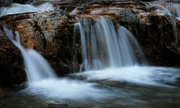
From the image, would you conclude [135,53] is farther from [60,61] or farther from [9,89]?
[9,89]

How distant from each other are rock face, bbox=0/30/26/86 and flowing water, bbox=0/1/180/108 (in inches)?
11.4

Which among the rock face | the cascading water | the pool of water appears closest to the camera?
the pool of water

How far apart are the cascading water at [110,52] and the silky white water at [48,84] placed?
3.36 feet

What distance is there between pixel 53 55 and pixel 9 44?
60.0 inches

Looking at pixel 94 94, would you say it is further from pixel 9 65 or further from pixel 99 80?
pixel 9 65

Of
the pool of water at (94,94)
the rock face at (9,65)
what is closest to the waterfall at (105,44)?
the pool of water at (94,94)

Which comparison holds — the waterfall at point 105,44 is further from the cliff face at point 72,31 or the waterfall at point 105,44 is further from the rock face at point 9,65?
the rock face at point 9,65

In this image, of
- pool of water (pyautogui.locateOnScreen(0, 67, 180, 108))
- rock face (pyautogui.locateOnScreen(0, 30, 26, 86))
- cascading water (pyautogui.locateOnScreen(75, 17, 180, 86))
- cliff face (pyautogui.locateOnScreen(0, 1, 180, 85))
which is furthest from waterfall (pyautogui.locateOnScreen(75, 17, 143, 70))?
rock face (pyautogui.locateOnScreen(0, 30, 26, 86))

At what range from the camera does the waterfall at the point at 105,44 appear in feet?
21.7

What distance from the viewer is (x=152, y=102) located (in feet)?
11.0

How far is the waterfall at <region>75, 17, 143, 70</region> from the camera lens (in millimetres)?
6602

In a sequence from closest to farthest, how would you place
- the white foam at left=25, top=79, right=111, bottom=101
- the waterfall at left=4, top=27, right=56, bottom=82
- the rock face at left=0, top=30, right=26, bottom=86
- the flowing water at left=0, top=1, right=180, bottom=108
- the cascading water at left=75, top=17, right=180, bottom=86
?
the flowing water at left=0, top=1, right=180, bottom=108 → the white foam at left=25, top=79, right=111, bottom=101 → the rock face at left=0, top=30, right=26, bottom=86 → the waterfall at left=4, top=27, right=56, bottom=82 → the cascading water at left=75, top=17, right=180, bottom=86

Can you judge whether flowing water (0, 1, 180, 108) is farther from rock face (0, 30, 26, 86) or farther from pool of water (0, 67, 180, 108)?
rock face (0, 30, 26, 86)

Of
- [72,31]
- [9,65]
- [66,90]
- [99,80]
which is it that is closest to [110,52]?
[72,31]
